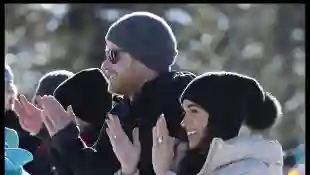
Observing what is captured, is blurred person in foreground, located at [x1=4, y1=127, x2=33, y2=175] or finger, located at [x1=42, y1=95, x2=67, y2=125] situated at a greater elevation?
finger, located at [x1=42, y1=95, x2=67, y2=125]

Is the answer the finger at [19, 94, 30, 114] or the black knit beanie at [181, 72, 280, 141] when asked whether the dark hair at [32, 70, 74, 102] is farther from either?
the black knit beanie at [181, 72, 280, 141]

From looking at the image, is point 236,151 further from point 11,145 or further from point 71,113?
point 11,145

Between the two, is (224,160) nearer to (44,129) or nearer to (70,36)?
(44,129)

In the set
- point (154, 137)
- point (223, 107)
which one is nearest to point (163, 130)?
point (154, 137)

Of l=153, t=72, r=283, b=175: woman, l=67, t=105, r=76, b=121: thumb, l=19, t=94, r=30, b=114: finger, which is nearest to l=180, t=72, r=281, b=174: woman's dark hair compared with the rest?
l=153, t=72, r=283, b=175: woman

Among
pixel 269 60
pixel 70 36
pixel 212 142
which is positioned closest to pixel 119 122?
pixel 212 142

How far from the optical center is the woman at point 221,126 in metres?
1.29

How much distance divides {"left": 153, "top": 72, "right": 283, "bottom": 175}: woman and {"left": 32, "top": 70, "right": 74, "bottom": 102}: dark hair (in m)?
0.26

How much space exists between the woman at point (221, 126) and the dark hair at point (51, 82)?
0.26m

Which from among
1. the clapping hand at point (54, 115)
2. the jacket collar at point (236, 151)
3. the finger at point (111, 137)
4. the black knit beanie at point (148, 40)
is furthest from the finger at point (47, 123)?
the jacket collar at point (236, 151)

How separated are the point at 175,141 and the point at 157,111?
74 mm

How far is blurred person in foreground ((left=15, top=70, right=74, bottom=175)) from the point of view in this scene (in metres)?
1.36

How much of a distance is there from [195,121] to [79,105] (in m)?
0.27

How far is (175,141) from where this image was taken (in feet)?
4.26
